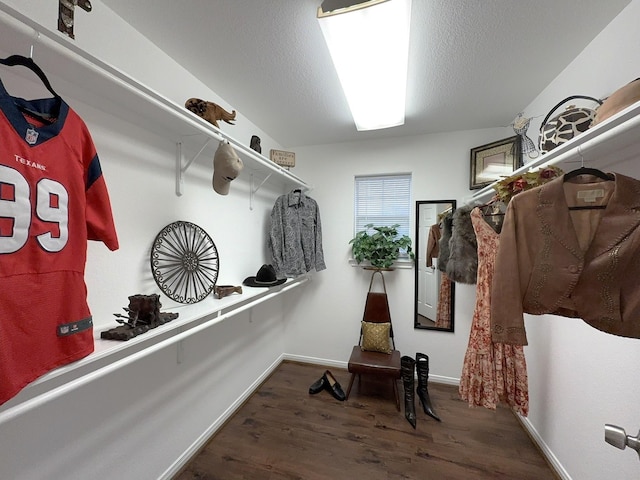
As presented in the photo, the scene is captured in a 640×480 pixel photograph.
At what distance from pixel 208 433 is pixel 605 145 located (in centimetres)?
258

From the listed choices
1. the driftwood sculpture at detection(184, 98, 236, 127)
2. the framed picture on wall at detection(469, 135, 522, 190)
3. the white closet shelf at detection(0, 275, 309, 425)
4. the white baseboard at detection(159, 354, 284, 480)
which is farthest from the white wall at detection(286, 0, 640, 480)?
the driftwood sculpture at detection(184, 98, 236, 127)

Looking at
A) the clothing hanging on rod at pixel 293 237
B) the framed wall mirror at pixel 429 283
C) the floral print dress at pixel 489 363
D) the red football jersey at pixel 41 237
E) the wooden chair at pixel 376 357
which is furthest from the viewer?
the framed wall mirror at pixel 429 283

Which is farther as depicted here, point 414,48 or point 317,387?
point 317,387

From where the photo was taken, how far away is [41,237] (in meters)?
0.67

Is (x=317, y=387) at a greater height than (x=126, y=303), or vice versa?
(x=126, y=303)

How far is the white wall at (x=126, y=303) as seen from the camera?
0.90 metres

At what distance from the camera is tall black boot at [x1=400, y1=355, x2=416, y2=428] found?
192 centimetres

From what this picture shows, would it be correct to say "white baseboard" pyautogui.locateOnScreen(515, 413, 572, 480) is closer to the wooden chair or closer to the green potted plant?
the wooden chair

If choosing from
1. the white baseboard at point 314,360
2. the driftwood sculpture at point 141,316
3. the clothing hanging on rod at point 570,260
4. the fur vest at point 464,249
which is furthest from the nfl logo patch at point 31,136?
the white baseboard at point 314,360

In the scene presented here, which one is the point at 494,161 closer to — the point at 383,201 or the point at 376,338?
the point at 383,201

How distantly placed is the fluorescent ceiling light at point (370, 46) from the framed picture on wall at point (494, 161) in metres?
1.01

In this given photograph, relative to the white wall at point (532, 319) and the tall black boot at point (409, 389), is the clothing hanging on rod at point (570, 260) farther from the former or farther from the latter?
the tall black boot at point (409, 389)

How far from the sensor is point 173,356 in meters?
1.44

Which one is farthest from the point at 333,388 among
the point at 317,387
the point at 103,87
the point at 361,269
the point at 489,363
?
the point at 103,87
